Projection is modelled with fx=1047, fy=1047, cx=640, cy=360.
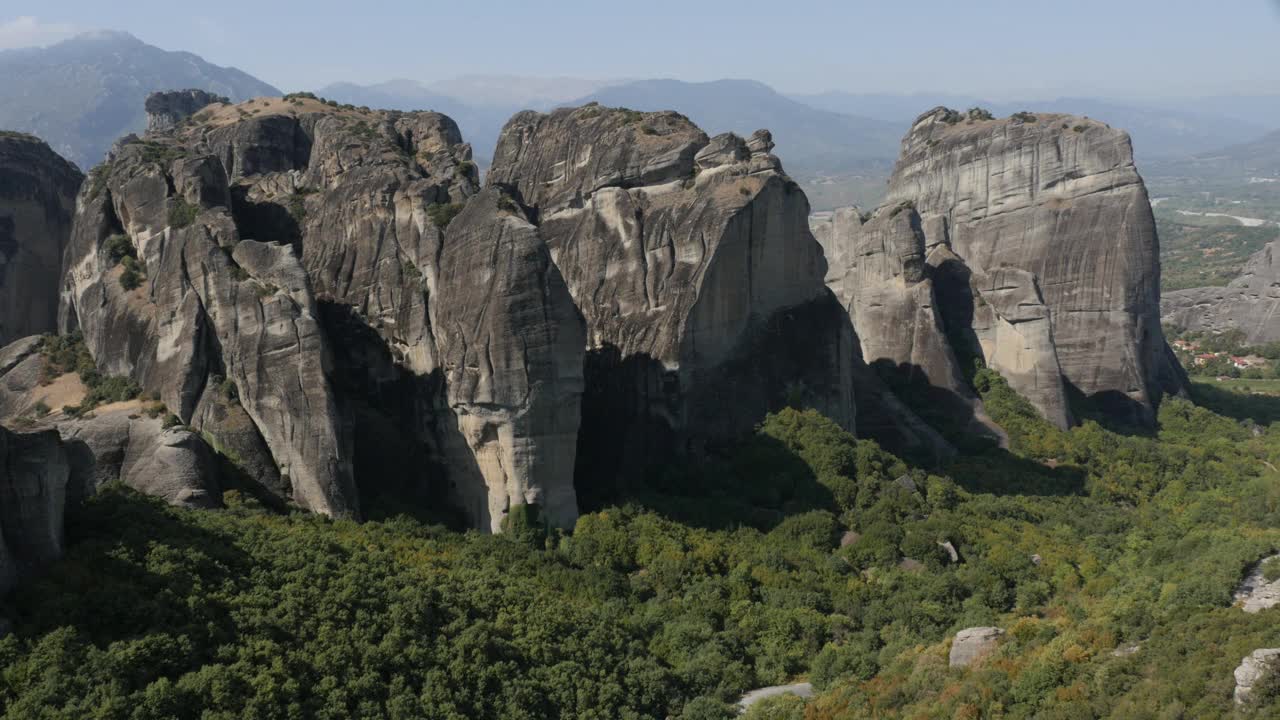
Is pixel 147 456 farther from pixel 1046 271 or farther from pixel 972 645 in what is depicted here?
pixel 1046 271

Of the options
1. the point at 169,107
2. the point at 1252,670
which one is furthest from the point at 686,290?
the point at 169,107

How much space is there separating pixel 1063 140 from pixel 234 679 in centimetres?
5047

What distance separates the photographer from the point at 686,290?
4262cm

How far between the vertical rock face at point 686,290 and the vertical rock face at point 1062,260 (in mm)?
13063

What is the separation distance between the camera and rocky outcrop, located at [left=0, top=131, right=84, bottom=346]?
5228 centimetres

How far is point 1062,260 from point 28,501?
1982 inches

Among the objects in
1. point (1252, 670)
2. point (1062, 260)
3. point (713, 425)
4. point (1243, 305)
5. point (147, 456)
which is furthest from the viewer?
point (1243, 305)

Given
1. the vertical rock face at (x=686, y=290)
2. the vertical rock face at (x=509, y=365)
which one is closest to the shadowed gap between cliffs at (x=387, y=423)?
the vertical rock face at (x=509, y=365)

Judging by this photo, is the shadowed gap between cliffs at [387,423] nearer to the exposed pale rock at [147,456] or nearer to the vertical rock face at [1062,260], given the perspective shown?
the exposed pale rock at [147,456]

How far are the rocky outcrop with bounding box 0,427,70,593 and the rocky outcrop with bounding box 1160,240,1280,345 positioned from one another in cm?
8924

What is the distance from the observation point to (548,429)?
3684cm

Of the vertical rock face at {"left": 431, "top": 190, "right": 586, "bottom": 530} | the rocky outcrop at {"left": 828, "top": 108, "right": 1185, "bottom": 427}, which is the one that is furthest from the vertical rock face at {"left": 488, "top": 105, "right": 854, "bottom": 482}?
the rocky outcrop at {"left": 828, "top": 108, "right": 1185, "bottom": 427}

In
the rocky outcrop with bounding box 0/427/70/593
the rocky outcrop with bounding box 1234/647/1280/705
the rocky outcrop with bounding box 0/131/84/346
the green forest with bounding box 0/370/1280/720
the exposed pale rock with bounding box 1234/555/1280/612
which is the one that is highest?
the rocky outcrop with bounding box 0/131/84/346

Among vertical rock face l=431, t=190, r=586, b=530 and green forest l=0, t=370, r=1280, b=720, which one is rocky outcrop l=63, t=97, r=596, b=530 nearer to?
vertical rock face l=431, t=190, r=586, b=530
